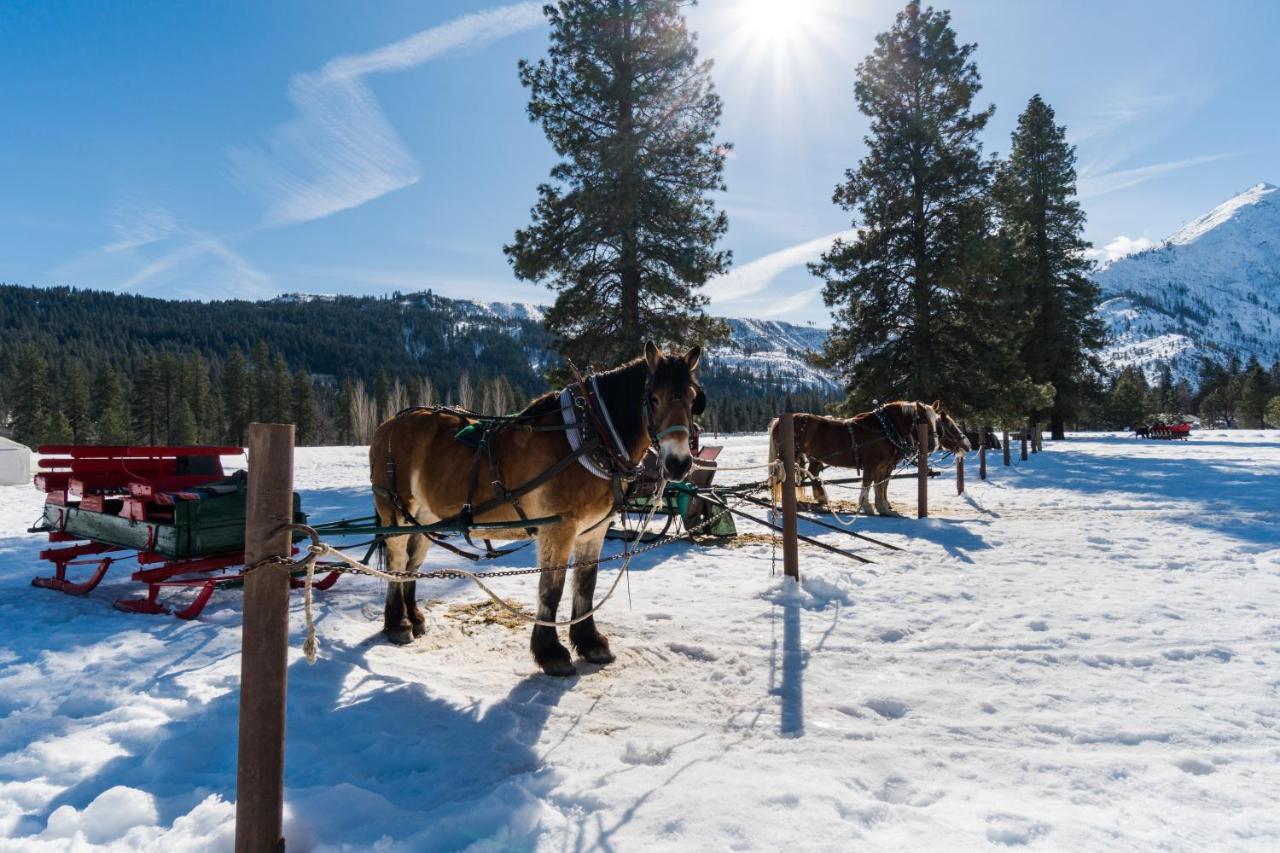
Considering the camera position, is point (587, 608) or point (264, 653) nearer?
point (264, 653)

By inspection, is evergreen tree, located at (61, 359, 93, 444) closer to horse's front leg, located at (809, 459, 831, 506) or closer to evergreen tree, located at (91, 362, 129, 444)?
evergreen tree, located at (91, 362, 129, 444)

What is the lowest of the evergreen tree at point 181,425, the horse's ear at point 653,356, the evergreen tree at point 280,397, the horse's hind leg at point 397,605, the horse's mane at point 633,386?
the horse's hind leg at point 397,605

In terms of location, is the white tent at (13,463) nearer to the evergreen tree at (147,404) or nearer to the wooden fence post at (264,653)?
the wooden fence post at (264,653)

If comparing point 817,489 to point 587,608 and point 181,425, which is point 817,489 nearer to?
point 587,608

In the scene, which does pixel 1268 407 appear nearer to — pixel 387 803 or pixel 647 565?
pixel 647 565

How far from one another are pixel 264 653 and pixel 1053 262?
39.4m

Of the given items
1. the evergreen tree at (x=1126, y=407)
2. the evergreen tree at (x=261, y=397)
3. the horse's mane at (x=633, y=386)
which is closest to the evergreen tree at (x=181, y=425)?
the evergreen tree at (x=261, y=397)

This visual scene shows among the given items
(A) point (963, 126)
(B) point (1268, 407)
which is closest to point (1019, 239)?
(A) point (963, 126)

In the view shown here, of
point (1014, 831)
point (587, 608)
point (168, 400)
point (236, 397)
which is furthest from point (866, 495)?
point (236, 397)

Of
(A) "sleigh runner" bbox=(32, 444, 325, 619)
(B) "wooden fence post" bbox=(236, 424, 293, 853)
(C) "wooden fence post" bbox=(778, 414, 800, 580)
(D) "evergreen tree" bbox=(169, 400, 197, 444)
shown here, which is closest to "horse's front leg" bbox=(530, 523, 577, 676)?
(B) "wooden fence post" bbox=(236, 424, 293, 853)

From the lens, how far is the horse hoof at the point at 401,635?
5.51 meters

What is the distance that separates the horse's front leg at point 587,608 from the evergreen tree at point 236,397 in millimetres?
73281

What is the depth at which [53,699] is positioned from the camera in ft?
13.1

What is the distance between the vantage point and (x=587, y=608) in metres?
5.13
